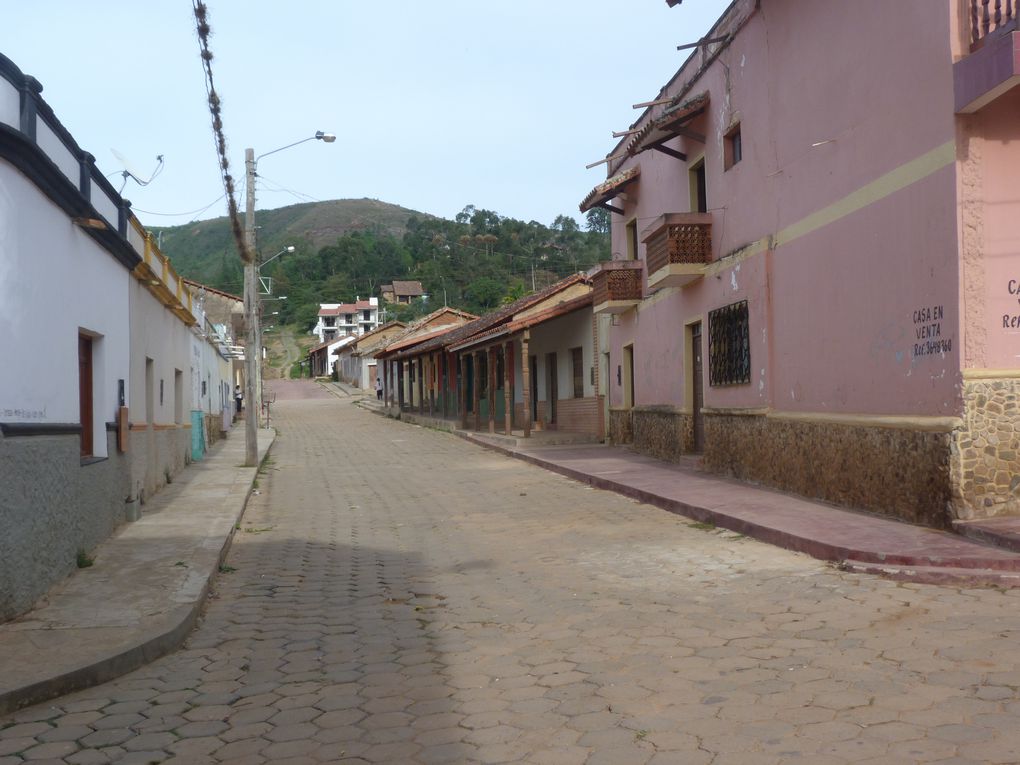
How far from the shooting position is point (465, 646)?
5633 mm

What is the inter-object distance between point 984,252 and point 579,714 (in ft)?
19.7

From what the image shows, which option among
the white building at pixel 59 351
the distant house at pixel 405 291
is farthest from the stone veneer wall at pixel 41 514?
the distant house at pixel 405 291

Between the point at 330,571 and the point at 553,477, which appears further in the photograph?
the point at 553,477

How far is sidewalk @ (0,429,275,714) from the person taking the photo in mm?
5012

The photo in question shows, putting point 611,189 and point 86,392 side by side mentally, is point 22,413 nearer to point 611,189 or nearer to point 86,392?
point 86,392

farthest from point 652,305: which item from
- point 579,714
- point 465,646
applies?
point 579,714

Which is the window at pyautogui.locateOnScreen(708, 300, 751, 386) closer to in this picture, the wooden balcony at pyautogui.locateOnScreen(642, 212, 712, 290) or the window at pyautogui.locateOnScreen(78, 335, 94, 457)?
the wooden balcony at pyautogui.locateOnScreen(642, 212, 712, 290)

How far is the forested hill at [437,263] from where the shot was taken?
10106 cm

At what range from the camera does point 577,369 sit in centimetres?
2517

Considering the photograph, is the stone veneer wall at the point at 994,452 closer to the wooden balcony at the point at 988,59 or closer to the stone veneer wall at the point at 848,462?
the stone veneer wall at the point at 848,462

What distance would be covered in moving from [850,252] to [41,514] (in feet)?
26.5

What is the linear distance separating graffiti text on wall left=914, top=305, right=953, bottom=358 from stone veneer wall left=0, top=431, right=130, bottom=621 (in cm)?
730

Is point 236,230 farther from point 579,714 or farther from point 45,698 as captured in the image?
point 579,714

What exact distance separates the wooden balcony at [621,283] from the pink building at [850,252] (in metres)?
2.27
